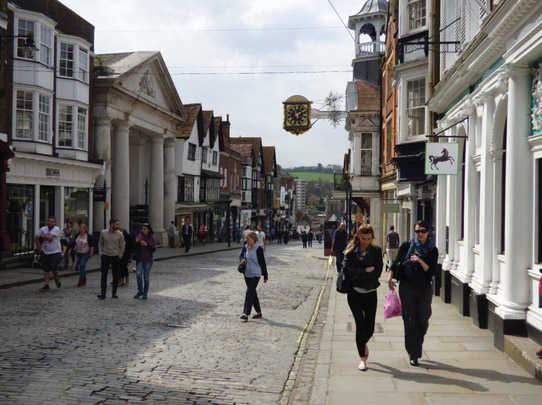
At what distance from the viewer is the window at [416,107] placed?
61.1 feet

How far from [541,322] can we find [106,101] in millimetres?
25177

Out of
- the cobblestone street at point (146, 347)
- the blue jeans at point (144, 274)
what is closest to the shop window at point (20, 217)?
the cobblestone street at point (146, 347)

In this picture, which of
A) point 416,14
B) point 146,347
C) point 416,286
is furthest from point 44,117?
point 416,286

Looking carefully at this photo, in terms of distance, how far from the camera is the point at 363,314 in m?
6.74

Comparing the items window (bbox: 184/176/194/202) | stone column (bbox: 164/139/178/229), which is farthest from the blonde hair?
window (bbox: 184/176/194/202)

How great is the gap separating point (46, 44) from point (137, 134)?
14.4 meters

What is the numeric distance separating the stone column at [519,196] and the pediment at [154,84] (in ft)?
79.8

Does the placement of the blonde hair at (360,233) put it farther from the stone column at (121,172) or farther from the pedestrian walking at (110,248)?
the stone column at (121,172)

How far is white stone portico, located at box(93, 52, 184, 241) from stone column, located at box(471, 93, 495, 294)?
22321 mm

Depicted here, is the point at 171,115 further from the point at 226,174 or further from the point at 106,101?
the point at 226,174

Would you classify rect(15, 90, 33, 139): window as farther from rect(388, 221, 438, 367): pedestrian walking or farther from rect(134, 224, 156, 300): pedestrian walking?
rect(388, 221, 438, 367): pedestrian walking

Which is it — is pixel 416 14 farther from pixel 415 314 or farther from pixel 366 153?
pixel 366 153

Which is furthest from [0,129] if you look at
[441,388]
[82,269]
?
[441,388]

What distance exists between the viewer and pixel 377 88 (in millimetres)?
34000
